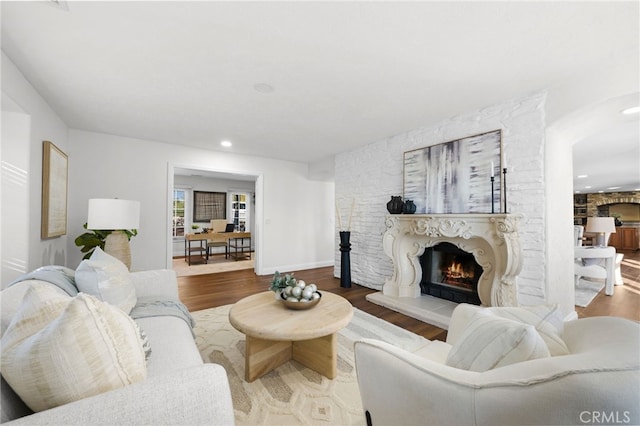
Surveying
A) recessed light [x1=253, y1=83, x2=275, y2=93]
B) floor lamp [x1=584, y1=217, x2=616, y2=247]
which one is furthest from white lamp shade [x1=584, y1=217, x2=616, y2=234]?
recessed light [x1=253, y1=83, x2=275, y2=93]

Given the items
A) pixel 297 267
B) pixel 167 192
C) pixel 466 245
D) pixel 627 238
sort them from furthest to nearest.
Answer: pixel 627 238 → pixel 297 267 → pixel 167 192 → pixel 466 245

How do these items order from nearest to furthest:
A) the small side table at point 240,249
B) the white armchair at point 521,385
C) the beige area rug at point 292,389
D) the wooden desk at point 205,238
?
1. the white armchair at point 521,385
2. the beige area rug at point 292,389
3. the wooden desk at point 205,238
4. the small side table at point 240,249

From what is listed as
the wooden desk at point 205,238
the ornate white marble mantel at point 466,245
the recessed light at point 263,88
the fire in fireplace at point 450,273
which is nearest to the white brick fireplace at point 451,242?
the ornate white marble mantel at point 466,245

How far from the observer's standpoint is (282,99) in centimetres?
251

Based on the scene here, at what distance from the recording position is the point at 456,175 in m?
2.92

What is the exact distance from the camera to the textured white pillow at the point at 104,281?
1454 millimetres

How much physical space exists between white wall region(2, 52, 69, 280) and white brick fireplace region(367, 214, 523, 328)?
3.60 m

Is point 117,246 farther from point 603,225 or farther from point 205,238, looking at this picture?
point 603,225

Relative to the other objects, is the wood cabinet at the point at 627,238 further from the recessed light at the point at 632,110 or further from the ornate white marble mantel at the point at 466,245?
the ornate white marble mantel at the point at 466,245

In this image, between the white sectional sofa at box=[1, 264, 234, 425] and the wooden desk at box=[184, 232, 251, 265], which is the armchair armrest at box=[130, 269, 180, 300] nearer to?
the white sectional sofa at box=[1, 264, 234, 425]

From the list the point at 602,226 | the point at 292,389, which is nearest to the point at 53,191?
the point at 292,389

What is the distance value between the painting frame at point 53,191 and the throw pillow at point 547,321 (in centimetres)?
379

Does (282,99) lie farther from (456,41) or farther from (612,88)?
(612,88)

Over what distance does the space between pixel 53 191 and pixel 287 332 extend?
2.99 meters
